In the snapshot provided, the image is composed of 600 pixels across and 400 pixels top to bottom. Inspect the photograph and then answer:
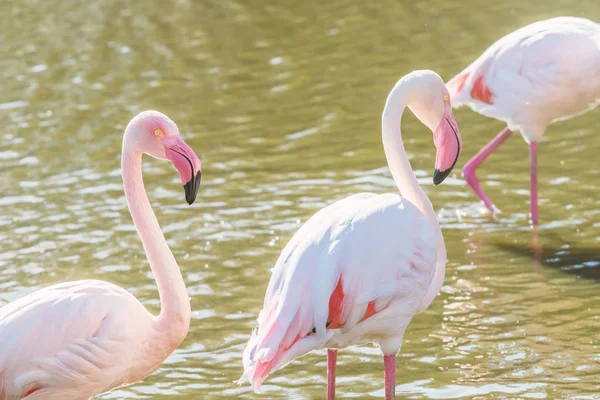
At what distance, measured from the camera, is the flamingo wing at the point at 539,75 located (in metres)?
6.54

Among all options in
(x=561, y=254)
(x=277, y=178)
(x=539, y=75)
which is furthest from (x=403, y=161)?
(x=277, y=178)

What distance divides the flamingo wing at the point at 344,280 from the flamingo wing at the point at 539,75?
7.97 feet

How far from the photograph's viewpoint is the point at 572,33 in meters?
6.62

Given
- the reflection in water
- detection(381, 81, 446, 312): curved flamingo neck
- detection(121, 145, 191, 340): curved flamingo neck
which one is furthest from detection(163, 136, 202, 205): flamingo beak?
the reflection in water

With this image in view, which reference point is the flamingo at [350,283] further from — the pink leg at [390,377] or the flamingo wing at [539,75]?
the flamingo wing at [539,75]

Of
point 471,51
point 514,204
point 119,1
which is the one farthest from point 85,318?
point 119,1

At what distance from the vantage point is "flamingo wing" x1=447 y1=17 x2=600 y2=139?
654 cm

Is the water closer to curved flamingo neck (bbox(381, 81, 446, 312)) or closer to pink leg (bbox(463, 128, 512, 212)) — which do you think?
pink leg (bbox(463, 128, 512, 212))

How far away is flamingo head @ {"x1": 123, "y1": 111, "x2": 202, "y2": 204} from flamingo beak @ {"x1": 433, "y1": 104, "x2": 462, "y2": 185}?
1.03m

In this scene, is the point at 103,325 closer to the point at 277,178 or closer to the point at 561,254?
the point at 561,254

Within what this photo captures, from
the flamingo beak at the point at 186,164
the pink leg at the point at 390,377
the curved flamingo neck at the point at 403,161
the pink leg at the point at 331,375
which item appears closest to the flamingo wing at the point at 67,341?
the flamingo beak at the point at 186,164

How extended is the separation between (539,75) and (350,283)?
286 centimetres

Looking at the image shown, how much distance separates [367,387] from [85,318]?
1.35 m

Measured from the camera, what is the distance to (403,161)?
472 cm
